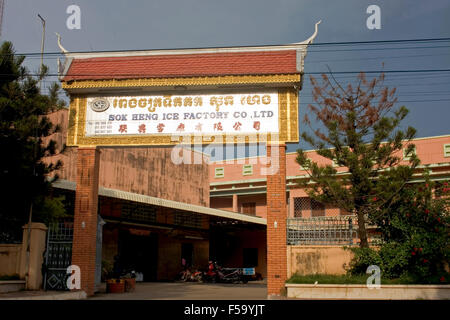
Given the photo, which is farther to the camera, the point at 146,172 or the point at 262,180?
the point at 262,180

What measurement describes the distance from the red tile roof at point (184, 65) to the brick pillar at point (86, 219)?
2876mm

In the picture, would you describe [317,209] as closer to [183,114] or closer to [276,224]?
[276,224]

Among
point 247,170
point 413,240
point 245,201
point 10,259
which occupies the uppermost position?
point 247,170

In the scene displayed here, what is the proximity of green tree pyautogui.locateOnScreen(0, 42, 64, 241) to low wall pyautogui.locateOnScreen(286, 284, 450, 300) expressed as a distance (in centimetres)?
912

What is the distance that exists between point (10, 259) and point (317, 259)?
1058 cm

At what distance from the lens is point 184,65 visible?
17.6 meters

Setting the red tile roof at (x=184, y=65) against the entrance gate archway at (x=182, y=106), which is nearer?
the entrance gate archway at (x=182, y=106)

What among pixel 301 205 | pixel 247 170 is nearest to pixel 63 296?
pixel 301 205

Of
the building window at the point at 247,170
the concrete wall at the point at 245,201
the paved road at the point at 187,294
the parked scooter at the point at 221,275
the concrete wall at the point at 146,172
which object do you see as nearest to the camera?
the paved road at the point at 187,294

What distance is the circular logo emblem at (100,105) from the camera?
1772cm

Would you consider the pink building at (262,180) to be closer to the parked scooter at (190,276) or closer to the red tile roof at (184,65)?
the parked scooter at (190,276)

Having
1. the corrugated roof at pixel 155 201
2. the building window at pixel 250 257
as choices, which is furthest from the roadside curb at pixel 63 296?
the building window at pixel 250 257

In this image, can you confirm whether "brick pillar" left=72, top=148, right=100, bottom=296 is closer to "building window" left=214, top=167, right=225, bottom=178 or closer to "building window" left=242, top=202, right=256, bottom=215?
"building window" left=242, top=202, right=256, bottom=215

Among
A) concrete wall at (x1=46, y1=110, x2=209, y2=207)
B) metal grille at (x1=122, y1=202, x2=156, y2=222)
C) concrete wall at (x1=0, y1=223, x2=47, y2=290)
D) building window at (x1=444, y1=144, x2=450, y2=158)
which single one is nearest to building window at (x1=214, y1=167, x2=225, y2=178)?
concrete wall at (x1=46, y1=110, x2=209, y2=207)
